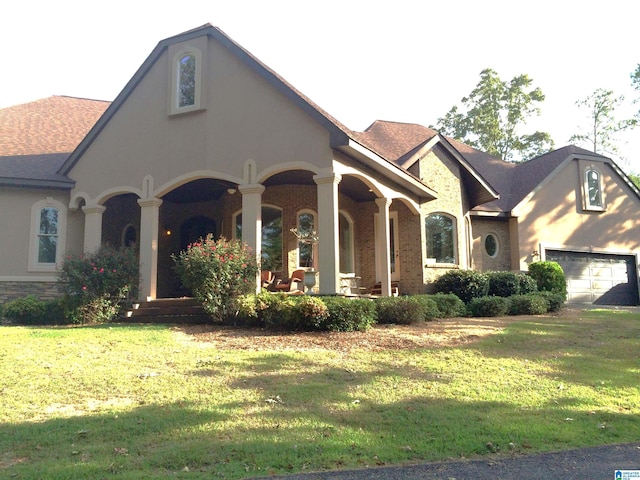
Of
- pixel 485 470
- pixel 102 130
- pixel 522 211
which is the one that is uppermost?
pixel 102 130

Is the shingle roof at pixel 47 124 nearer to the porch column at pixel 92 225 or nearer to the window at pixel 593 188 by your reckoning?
the porch column at pixel 92 225

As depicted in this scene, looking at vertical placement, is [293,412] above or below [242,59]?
below

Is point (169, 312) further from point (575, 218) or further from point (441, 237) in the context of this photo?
point (575, 218)

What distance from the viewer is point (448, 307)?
13.1 metres

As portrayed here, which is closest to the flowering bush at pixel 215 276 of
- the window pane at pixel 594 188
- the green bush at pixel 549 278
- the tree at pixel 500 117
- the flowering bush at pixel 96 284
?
the flowering bush at pixel 96 284

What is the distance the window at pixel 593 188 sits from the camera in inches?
825

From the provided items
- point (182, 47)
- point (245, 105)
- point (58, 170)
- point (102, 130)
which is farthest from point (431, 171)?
point (58, 170)

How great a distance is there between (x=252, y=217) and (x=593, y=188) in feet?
49.4

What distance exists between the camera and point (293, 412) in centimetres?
566

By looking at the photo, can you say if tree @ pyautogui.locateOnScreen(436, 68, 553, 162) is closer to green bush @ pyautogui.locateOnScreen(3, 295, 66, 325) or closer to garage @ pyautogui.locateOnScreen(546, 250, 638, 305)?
garage @ pyautogui.locateOnScreen(546, 250, 638, 305)

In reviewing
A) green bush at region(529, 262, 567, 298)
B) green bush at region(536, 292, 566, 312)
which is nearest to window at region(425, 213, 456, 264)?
green bush at region(529, 262, 567, 298)

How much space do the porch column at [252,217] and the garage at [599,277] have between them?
12231mm

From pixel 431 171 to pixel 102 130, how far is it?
9948 millimetres

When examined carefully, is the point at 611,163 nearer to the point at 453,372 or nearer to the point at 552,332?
the point at 552,332
